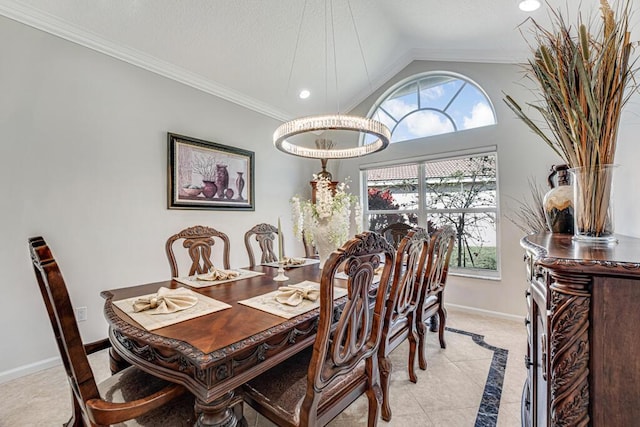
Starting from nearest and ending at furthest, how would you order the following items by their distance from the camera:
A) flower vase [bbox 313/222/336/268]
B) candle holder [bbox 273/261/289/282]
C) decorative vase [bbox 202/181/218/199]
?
candle holder [bbox 273/261/289/282] → flower vase [bbox 313/222/336/268] → decorative vase [bbox 202/181/218/199]

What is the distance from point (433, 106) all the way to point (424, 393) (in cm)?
360

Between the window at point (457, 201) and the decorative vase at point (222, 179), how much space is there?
2423 mm

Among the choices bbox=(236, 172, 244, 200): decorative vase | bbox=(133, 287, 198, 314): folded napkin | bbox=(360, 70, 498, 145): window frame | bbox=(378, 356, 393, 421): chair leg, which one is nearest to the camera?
bbox=(133, 287, 198, 314): folded napkin

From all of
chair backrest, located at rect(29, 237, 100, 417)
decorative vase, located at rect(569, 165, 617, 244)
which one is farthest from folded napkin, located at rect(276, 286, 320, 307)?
decorative vase, located at rect(569, 165, 617, 244)

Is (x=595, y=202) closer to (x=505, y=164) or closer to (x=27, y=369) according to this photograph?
(x=505, y=164)

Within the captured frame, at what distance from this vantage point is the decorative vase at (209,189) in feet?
11.2

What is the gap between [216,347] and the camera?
3.20ft

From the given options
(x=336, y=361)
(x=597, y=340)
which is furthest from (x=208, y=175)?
(x=597, y=340)

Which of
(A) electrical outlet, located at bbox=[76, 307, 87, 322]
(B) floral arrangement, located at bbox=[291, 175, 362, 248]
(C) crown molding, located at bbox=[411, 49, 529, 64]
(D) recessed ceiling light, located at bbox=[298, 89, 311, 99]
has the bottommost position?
(A) electrical outlet, located at bbox=[76, 307, 87, 322]

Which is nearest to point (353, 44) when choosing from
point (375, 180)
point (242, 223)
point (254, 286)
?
point (375, 180)

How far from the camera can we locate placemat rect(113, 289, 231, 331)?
3.88ft

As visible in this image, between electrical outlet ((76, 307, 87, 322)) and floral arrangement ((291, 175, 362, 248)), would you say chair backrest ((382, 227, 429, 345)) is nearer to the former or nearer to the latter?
floral arrangement ((291, 175, 362, 248))

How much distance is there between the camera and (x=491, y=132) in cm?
347

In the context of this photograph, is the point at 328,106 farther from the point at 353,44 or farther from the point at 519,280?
Result: the point at 519,280
